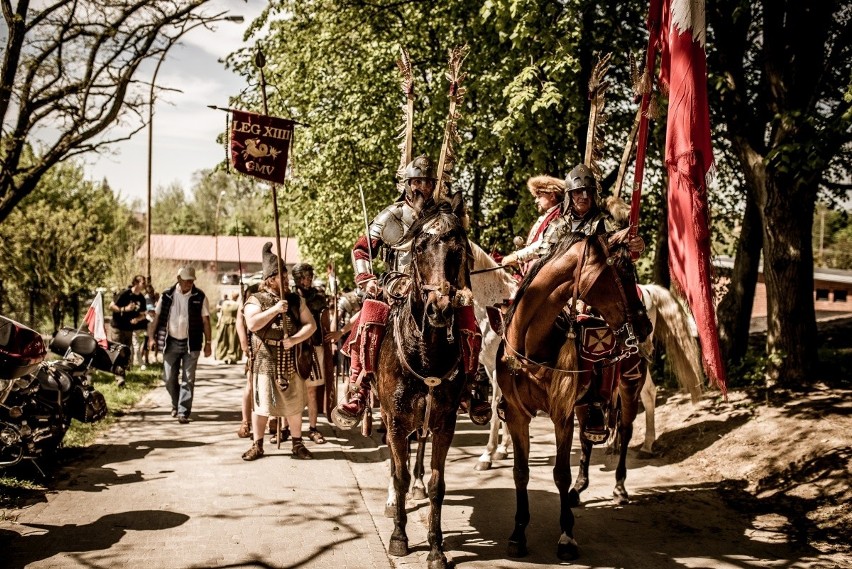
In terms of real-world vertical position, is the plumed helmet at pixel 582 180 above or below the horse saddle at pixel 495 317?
above

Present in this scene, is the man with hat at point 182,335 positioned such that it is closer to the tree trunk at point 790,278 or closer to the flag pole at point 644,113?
the flag pole at point 644,113

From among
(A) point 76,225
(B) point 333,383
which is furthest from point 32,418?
(A) point 76,225

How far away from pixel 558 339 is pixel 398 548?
2.02m

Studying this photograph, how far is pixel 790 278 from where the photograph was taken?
29.4 ft

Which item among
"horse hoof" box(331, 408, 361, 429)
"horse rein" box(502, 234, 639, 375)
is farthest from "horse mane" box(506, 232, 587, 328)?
"horse hoof" box(331, 408, 361, 429)

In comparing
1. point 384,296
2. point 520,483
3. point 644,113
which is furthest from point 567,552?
point 644,113

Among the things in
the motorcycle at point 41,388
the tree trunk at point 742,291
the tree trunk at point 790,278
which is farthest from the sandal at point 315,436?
the tree trunk at point 742,291

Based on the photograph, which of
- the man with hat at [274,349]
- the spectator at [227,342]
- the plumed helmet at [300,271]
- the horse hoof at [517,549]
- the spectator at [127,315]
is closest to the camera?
the horse hoof at [517,549]

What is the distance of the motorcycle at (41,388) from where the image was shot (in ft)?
20.2

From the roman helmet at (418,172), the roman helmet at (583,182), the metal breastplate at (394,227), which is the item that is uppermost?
the roman helmet at (418,172)

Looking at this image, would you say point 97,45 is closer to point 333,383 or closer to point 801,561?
point 333,383

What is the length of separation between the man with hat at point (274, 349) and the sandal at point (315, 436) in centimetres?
86

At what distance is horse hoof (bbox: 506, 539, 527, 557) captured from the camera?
5.38m

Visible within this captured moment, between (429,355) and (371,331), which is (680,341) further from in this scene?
(429,355)
